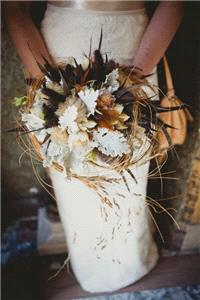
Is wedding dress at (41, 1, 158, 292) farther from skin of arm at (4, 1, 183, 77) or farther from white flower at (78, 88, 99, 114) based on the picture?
white flower at (78, 88, 99, 114)

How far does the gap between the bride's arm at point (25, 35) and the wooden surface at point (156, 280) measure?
40.1 inches

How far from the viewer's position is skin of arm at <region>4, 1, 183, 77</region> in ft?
3.74

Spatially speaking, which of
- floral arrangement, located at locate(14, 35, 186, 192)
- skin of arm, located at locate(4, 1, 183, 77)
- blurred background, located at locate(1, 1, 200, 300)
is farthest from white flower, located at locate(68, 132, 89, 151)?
blurred background, located at locate(1, 1, 200, 300)

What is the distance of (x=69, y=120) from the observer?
0.89 m

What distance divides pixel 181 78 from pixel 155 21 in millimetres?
465

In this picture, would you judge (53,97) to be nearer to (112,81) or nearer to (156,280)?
(112,81)

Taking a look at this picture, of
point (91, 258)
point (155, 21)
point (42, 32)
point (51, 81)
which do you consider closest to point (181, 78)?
point (155, 21)

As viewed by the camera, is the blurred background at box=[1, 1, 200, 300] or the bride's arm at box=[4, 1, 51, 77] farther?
the blurred background at box=[1, 1, 200, 300]

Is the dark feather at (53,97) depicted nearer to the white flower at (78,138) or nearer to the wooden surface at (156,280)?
the white flower at (78,138)

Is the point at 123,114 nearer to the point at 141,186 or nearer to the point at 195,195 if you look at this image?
the point at 141,186

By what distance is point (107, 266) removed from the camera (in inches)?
60.8

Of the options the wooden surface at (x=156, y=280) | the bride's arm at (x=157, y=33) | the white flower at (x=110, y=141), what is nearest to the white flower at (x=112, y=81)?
the white flower at (x=110, y=141)

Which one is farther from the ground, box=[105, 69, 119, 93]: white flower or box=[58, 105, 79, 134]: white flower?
box=[105, 69, 119, 93]: white flower

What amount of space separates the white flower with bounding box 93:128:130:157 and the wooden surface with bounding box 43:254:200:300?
95cm
